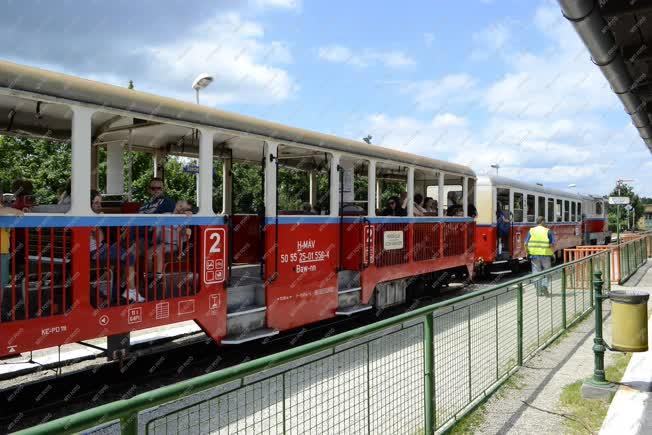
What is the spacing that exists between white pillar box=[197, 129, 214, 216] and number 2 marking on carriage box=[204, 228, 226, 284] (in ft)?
0.78

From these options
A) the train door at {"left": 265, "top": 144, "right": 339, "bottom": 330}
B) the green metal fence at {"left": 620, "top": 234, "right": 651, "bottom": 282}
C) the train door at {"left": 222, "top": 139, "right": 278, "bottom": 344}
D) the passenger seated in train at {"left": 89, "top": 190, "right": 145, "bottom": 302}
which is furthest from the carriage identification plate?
the green metal fence at {"left": 620, "top": 234, "right": 651, "bottom": 282}

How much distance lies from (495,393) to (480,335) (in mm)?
596

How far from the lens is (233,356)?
7.31 metres

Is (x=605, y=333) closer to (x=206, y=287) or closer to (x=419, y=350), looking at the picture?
(x=419, y=350)

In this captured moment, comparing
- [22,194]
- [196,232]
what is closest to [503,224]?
[196,232]

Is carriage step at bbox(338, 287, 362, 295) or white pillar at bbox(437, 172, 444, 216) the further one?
white pillar at bbox(437, 172, 444, 216)

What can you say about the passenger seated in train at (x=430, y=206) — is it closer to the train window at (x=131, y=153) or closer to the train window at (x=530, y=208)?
the train window at (x=131, y=153)

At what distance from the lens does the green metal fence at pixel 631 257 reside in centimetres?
1405

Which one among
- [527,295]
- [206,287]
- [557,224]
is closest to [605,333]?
[527,295]

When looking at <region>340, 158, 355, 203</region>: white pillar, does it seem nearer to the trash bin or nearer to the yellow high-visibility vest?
the trash bin

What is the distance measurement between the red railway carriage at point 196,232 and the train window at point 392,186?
0.20ft

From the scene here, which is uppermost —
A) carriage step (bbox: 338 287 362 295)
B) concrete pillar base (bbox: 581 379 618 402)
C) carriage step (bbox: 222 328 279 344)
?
carriage step (bbox: 338 287 362 295)

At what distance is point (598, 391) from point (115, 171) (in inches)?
228

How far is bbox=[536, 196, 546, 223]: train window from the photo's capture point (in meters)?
18.9
